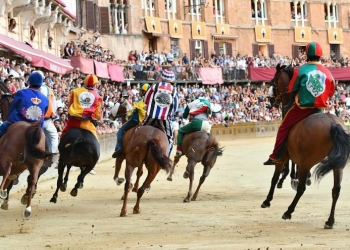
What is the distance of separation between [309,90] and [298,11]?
63.1 m

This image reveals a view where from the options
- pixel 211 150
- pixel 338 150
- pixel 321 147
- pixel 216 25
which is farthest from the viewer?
pixel 216 25

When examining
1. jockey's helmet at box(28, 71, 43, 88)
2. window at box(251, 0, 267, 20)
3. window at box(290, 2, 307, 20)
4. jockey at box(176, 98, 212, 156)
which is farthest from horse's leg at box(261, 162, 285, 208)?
window at box(290, 2, 307, 20)

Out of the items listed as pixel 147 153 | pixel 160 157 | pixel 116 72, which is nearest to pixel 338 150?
pixel 160 157

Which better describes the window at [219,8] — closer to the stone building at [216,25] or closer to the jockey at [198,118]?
the stone building at [216,25]

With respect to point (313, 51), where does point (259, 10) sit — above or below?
above

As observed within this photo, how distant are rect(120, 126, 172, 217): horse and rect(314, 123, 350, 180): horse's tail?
2.97 meters

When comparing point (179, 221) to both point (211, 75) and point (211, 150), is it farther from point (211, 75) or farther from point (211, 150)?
point (211, 75)


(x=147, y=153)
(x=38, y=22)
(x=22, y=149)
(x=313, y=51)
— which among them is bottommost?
(x=147, y=153)

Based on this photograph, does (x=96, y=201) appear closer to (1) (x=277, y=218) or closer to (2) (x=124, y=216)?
(2) (x=124, y=216)

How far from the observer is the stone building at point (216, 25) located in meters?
58.0

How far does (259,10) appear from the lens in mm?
72688

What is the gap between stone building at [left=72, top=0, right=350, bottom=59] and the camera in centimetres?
5795

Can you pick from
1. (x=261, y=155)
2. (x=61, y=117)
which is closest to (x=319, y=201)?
(x=61, y=117)

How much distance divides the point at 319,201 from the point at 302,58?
5400 centimetres
